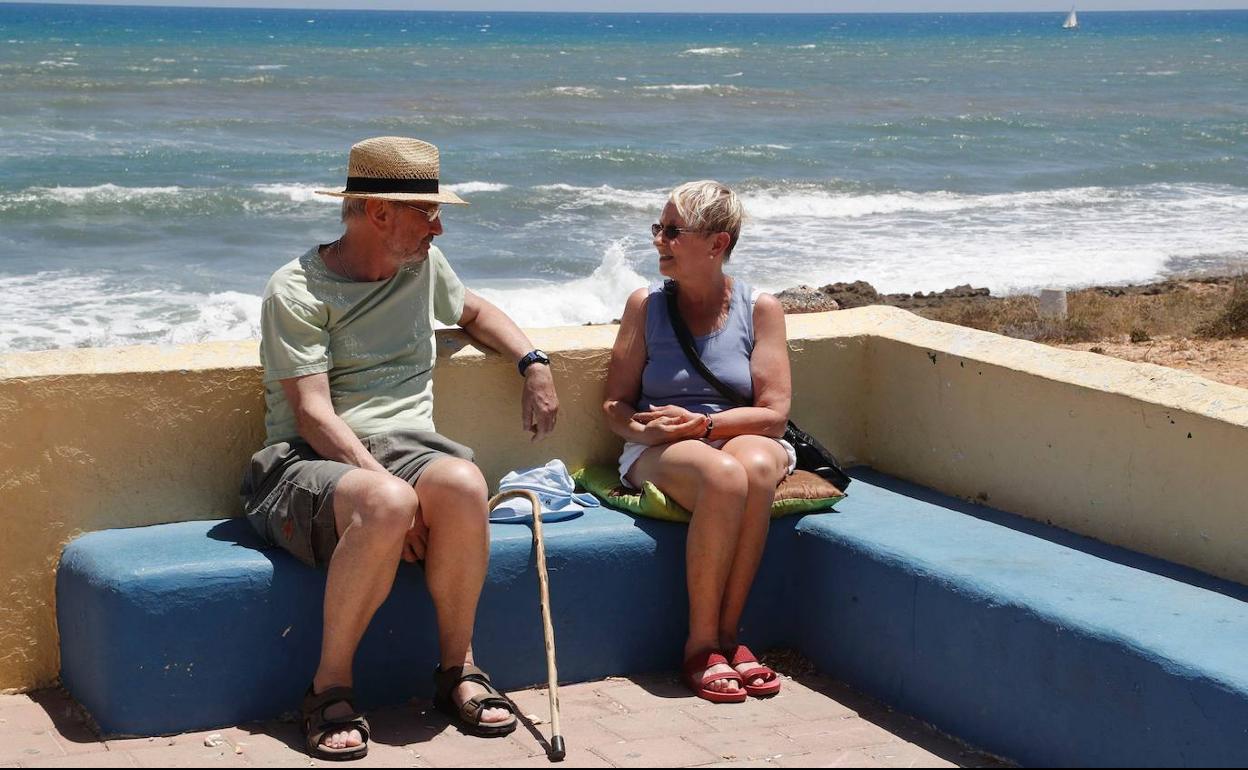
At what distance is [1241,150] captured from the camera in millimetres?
28672

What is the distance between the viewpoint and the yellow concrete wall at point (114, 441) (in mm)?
3697

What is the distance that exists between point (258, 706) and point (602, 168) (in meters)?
22.1

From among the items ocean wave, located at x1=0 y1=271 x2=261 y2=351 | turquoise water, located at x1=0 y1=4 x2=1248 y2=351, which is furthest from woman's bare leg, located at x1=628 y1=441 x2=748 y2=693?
turquoise water, located at x1=0 y1=4 x2=1248 y2=351

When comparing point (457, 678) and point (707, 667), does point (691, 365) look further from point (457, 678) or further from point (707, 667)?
point (457, 678)

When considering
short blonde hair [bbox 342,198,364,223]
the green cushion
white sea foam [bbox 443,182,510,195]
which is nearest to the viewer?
short blonde hair [bbox 342,198,364,223]

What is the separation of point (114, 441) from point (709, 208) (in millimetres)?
1685

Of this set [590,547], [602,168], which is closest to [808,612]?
A: [590,547]

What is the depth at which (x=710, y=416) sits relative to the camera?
407cm

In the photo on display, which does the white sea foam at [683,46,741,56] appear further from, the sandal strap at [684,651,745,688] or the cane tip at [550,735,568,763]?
the cane tip at [550,735,568,763]

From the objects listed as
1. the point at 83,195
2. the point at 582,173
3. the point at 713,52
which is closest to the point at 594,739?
the point at 83,195

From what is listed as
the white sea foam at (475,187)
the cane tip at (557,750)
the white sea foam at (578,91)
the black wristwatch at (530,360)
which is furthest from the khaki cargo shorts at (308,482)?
the white sea foam at (578,91)

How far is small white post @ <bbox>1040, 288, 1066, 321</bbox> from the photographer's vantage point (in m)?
11.5

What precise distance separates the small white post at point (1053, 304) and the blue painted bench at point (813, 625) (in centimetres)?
776

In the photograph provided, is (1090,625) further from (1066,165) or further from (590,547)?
(1066,165)
